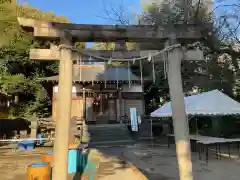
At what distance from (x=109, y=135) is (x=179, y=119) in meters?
13.2

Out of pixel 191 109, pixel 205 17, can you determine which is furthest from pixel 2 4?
pixel 191 109

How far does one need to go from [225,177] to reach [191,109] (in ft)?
15.5

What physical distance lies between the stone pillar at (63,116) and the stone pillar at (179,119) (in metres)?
2.01

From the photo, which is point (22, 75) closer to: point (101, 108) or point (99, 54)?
point (101, 108)

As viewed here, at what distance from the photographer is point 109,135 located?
1756 cm

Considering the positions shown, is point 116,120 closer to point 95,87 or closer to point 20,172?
point 95,87

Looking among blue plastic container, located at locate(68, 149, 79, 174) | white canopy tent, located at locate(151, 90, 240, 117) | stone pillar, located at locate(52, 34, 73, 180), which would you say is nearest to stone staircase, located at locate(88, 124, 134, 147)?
white canopy tent, located at locate(151, 90, 240, 117)

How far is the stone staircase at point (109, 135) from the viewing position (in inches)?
640

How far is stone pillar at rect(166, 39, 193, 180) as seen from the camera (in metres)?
4.63

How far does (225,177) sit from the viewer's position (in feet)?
22.6

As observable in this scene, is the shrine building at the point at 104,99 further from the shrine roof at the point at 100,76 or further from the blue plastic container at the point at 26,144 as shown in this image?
the blue plastic container at the point at 26,144

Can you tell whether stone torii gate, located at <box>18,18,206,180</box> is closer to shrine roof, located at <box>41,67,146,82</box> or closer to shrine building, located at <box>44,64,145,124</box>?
shrine roof, located at <box>41,67,146,82</box>

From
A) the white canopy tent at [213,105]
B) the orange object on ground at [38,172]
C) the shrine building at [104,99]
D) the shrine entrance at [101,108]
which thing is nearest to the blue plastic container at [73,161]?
the orange object on ground at [38,172]

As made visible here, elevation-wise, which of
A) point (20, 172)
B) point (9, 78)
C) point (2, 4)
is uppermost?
point (2, 4)
